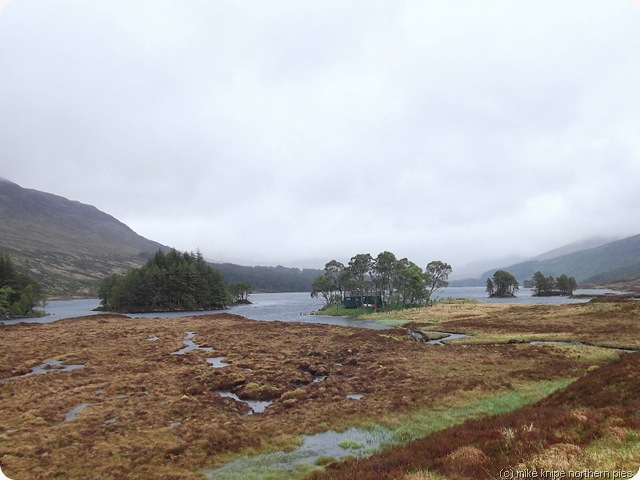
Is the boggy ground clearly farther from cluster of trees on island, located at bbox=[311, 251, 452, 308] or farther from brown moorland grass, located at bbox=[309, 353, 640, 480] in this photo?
cluster of trees on island, located at bbox=[311, 251, 452, 308]

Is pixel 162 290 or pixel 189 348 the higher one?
pixel 162 290

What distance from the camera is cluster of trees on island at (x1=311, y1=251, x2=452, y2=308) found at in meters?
118

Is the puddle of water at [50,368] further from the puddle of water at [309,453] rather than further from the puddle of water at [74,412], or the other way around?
the puddle of water at [309,453]

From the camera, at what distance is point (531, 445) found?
10.3m

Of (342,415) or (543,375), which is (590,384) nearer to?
(543,375)

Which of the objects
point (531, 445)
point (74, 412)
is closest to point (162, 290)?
point (74, 412)

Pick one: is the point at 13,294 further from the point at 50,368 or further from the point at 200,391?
the point at 200,391

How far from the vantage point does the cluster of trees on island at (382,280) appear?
388 ft

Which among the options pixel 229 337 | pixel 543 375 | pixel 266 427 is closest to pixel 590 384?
pixel 543 375

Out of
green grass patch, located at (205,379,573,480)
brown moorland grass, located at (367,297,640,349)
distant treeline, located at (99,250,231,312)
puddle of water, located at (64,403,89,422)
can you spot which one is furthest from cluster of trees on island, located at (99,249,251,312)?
green grass patch, located at (205,379,573,480)

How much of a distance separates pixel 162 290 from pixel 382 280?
86168 mm

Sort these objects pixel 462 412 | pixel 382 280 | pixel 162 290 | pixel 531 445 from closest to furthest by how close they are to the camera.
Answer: pixel 531 445, pixel 462 412, pixel 382 280, pixel 162 290

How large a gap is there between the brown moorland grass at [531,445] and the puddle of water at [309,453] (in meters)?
1.80

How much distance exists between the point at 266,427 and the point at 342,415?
424 cm
